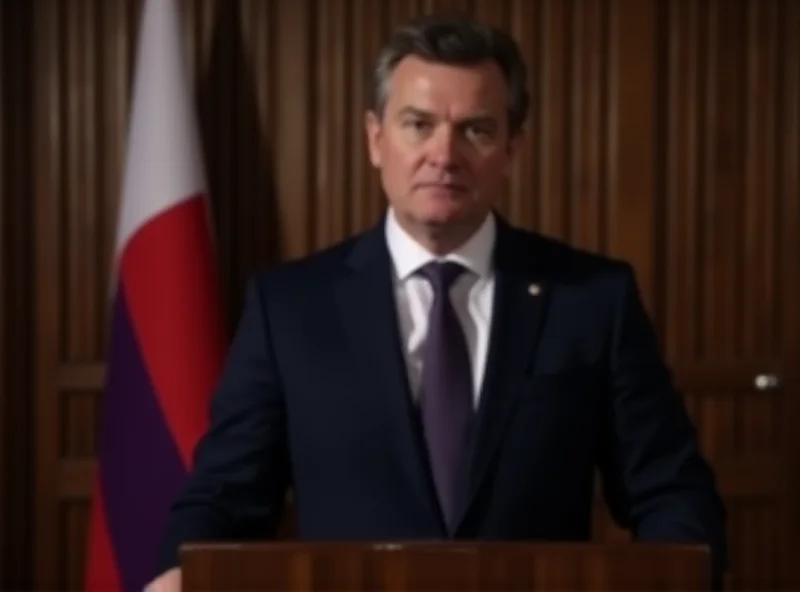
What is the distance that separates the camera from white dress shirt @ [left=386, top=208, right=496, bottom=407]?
158 cm

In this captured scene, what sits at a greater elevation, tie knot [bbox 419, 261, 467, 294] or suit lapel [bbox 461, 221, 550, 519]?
tie knot [bbox 419, 261, 467, 294]

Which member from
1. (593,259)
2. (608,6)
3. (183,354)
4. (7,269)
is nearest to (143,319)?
(183,354)

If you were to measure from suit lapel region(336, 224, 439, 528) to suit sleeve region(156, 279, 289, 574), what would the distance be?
102 millimetres

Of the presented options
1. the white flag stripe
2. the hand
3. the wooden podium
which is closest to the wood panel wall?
the white flag stripe

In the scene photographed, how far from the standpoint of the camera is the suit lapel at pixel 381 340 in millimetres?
1493

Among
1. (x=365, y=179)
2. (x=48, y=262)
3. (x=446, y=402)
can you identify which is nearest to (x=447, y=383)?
(x=446, y=402)

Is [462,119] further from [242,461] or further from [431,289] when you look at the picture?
[242,461]

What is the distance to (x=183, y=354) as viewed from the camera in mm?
2967

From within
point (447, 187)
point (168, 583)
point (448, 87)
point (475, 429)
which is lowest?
point (168, 583)

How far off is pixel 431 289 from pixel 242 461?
0.94 feet

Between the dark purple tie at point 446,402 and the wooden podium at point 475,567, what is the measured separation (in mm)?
415

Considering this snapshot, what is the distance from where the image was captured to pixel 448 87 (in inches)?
58.9

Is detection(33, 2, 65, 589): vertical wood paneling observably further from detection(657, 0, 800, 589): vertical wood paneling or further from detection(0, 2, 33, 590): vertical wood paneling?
detection(657, 0, 800, 589): vertical wood paneling

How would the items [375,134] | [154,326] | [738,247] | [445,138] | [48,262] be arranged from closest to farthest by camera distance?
[445,138]
[375,134]
[154,326]
[48,262]
[738,247]
